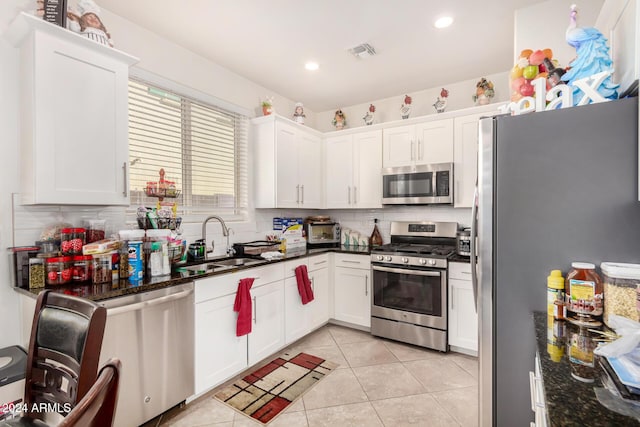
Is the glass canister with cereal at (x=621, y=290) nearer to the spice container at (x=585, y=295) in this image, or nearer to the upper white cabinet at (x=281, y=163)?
the spice container at (x=585, y=295)

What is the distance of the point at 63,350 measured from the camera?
Answer: 1055 mm

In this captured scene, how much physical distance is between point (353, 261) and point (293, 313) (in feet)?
2.94

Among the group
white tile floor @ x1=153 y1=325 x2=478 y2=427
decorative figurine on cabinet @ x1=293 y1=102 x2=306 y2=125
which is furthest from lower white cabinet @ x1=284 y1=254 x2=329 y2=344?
decorative figurine on cabinet @ x1=293 y1=102 x2=306 y2=125

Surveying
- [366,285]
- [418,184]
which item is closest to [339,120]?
[418,184]

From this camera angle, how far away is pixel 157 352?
188cm

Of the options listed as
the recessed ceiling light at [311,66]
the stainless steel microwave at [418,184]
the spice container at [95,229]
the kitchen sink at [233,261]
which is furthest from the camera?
the stainless steel microwave at [418,184]

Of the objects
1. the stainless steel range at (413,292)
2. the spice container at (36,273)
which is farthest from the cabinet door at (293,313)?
the spice container at (36,273)

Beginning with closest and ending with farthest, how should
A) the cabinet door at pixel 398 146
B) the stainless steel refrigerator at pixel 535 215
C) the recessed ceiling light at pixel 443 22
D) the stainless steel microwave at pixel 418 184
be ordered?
the stainless steel refrigerator at pixel 535 215, the recessed ceiling light at pixel 443 22, the stainless steel microwave at pixel 418 184, the cabinet door at pixel 398 146

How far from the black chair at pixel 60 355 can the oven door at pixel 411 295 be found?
2.61 meters

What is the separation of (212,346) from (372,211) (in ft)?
8.24

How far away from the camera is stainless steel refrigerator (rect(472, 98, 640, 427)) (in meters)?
1.19

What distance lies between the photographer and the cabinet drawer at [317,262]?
3.27 metres

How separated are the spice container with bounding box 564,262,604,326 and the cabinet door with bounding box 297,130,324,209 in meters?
2.77

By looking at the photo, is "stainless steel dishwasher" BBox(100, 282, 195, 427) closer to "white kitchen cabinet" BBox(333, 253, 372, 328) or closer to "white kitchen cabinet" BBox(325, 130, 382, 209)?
"white kitchen cabinet" BBox(333, 253, 372, 328)
